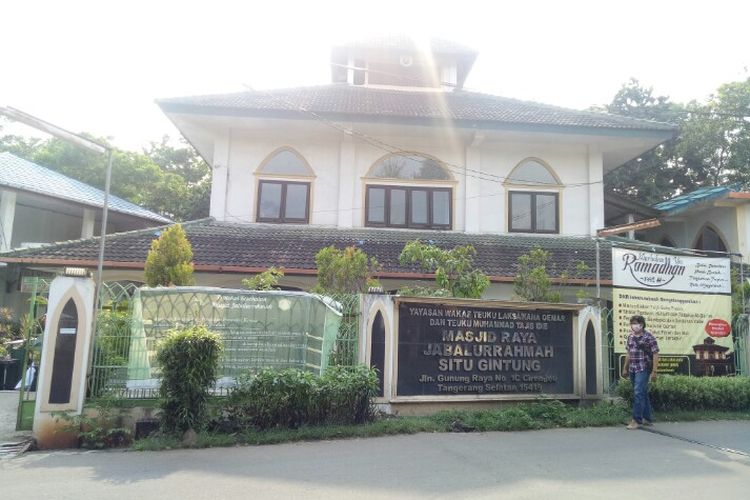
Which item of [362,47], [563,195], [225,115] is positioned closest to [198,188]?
[362,47]

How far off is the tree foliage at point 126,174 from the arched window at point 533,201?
18873 millimetres

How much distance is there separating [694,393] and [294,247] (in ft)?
26.0

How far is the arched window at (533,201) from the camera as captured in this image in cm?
1432

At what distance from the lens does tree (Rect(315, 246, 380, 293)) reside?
30.0 feet

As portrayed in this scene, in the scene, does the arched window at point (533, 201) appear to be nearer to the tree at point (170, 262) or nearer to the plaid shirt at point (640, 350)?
the plaid shirt at point (640, 350)

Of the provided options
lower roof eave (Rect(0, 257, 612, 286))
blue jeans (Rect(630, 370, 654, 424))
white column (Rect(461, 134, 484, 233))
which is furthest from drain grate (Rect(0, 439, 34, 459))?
white column (Rect(461, 134, 484, 233))

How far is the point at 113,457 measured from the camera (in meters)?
5.96

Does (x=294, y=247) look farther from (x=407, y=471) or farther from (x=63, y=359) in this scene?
(x=407, y=471)

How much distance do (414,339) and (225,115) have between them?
25.3ft

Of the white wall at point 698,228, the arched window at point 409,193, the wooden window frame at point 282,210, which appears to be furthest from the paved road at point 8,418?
the white wall at point 698,228

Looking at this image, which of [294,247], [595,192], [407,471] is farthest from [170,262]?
[595,192]

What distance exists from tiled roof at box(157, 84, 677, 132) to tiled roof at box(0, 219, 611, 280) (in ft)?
8.81

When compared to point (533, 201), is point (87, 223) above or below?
below

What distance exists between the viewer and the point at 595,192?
1430cm
